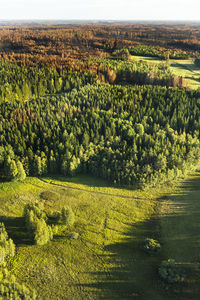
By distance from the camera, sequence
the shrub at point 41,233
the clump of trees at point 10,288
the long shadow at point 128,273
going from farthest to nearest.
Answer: the shrub at point 41,233
the long shadow at point 128,273
the clump of trees at point 10,288

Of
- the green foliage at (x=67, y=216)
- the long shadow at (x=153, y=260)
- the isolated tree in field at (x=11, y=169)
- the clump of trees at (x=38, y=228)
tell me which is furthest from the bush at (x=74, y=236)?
the isolated tree in field at (x=11, y=169)

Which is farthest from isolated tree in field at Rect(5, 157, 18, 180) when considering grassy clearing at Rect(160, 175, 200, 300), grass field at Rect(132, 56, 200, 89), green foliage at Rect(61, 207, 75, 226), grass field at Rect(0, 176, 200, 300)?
grass field at Rect(132, 56, 200, 89)

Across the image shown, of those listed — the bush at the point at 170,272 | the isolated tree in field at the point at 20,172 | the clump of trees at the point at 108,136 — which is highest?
the clump of trees at the point at 108,136

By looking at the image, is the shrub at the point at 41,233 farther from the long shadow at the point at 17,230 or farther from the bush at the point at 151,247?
the bush at the point at 151,247

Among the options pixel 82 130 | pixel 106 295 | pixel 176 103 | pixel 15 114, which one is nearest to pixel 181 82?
pixel 176 103

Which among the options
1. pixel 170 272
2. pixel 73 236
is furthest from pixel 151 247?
pixel 73 236

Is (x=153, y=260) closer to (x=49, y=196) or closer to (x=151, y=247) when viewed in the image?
(x=151, y=247)

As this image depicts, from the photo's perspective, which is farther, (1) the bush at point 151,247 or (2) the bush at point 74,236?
(2) the bush at point 74,236
